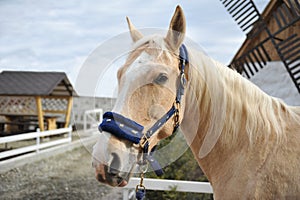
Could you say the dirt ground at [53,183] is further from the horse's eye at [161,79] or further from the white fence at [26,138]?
the horse's eye at [161,79]

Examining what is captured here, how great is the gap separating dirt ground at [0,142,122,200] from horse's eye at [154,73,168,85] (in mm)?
3836

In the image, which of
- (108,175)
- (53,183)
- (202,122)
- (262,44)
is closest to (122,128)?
(108,175)

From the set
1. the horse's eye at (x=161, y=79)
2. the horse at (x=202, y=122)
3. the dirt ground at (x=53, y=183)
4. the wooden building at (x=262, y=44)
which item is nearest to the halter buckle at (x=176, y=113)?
the horse at (x=202, y=122)

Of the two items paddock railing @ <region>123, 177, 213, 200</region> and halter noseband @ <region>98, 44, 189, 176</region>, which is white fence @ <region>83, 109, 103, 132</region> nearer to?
halter noseband @ <region>98, 44, 189, 176</region>

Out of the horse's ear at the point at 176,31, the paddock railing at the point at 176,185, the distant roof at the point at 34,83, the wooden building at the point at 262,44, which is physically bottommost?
the distant roof at the point at 34,83

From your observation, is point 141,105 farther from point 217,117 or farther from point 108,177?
point 217,117

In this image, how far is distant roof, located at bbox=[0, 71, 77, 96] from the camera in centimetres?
1039

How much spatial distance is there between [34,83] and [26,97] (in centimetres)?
63

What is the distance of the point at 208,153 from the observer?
1550 mm

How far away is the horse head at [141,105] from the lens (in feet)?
3.89

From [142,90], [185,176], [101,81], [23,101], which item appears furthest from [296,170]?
[23,101]

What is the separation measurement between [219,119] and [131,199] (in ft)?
8.94

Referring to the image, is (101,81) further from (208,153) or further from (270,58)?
(270,58)

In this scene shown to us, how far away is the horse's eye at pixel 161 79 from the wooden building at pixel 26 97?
9711mm
